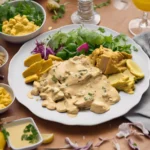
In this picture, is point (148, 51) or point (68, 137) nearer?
point (68, 137)

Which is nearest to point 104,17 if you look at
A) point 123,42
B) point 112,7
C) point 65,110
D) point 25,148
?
point 112,7

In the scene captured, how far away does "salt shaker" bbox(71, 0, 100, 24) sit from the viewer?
75.9 inches

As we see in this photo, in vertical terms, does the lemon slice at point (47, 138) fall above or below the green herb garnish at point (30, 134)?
below

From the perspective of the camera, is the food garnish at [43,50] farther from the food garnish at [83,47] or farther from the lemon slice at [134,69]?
the lemon slice at [134,69]

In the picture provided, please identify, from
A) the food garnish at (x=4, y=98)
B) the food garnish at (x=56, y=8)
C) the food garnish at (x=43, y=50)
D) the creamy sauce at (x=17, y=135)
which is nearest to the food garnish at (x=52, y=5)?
the food garnish at (x=56, y=8)

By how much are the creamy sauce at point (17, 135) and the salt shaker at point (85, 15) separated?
2.28ft

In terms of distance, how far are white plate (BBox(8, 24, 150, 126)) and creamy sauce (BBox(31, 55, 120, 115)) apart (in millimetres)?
22

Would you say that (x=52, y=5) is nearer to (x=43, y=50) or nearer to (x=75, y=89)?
(x=43, y=50)

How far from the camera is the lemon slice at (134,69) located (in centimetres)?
160

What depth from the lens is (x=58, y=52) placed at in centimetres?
172

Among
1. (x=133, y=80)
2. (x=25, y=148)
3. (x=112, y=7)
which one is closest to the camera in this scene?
(x=25, y=148)

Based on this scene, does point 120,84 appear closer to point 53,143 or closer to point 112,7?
point 53,143

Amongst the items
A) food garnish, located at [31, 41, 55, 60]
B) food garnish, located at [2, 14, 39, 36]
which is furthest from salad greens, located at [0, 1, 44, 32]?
food garnish, located at [31, 41, 55, 60]

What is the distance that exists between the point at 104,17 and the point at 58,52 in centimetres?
38
